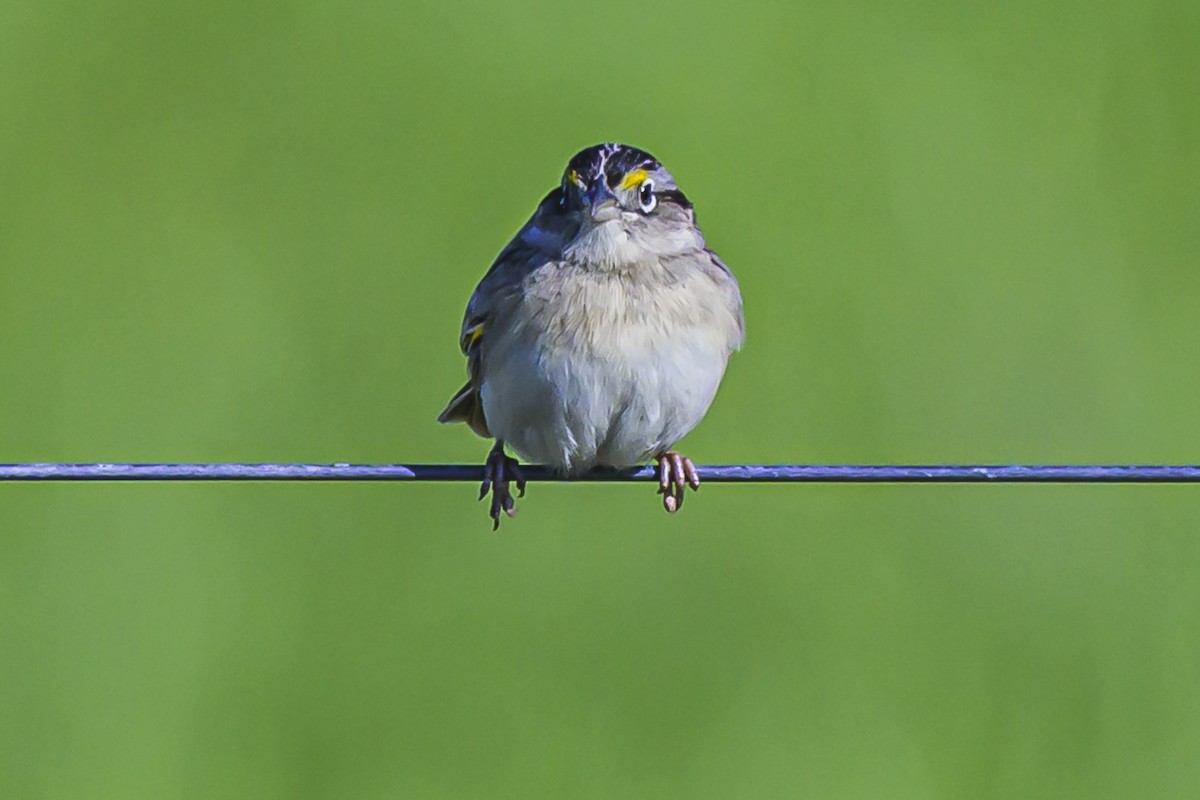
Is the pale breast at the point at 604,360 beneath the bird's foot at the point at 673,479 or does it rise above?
above

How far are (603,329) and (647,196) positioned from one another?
0.41m

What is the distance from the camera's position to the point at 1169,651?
7668 millimetres

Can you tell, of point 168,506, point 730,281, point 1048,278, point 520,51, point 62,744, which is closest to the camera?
point 730,281

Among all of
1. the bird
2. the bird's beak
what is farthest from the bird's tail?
the bird's beak

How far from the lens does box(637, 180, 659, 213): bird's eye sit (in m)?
6.34

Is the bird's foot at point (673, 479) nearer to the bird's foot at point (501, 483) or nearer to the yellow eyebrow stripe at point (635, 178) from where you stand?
the bird's foot at point (501, 483)

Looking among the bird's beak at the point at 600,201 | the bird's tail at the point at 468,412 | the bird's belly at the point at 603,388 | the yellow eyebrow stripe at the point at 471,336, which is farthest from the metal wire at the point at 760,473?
the bird's tail at the point at 468,412

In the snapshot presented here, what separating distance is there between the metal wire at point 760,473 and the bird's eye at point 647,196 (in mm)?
1320

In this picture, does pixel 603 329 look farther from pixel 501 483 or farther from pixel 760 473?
pixel 760 473

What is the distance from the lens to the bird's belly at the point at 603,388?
6250mm

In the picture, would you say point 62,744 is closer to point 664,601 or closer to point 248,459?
point 248,459

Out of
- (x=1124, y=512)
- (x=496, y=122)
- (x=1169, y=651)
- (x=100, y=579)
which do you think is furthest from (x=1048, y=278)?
(x=100, y=579)

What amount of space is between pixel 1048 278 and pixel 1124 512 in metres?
0.97

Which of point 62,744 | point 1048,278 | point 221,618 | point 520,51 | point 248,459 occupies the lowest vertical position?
point 62,744
